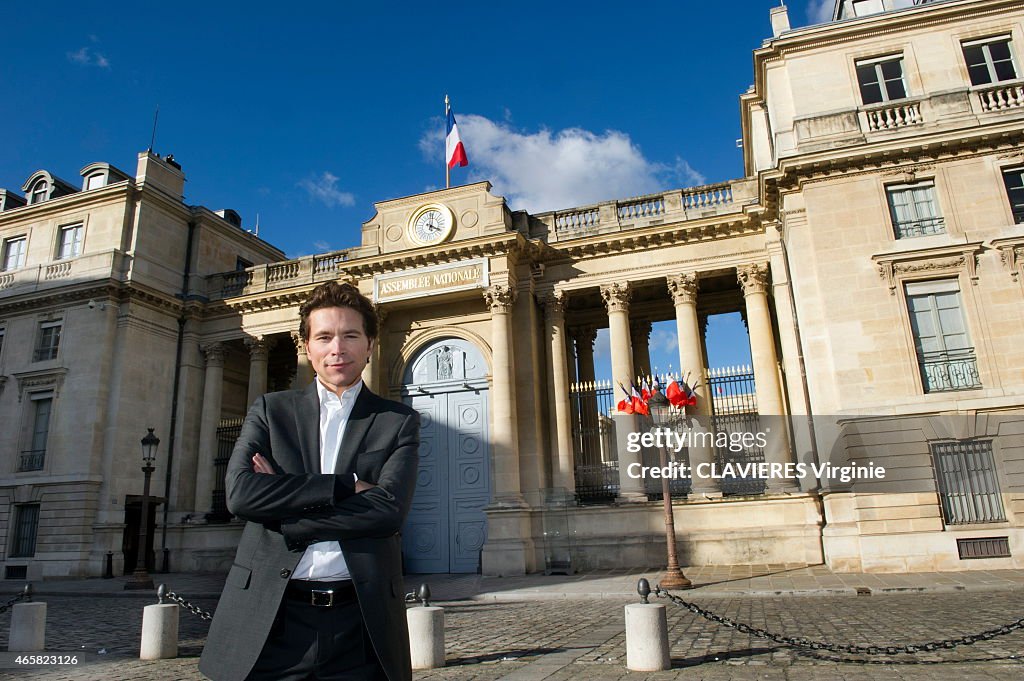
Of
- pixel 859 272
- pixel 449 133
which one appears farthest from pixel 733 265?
pixel 449 133

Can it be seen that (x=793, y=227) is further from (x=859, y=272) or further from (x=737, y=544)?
(x=737, y=544)

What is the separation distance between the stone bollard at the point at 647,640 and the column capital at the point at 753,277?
1404cm

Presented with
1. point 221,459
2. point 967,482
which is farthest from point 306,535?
point 221,459

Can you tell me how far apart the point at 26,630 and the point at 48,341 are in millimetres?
18082

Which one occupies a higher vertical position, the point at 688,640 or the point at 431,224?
the point at 431,224

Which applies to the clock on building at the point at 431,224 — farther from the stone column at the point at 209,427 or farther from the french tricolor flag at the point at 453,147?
the stone column at the point at 209,427

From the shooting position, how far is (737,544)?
55.4ft

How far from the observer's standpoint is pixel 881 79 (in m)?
17.7

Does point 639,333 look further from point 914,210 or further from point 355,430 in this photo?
point 355,430

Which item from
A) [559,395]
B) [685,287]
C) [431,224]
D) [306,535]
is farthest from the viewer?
[431,224]

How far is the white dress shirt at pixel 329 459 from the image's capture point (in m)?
2.57

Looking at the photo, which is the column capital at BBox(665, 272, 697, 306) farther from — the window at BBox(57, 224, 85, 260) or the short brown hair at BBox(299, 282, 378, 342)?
the window at BBox(57, 224, 85, 260)

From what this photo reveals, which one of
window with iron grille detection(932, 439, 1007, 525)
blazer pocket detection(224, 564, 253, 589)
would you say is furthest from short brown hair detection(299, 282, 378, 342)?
window with iron grille detection(932, 439, 1007, 525)

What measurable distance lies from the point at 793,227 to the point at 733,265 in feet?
8.73
